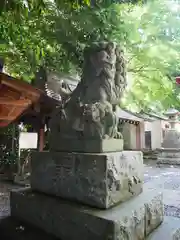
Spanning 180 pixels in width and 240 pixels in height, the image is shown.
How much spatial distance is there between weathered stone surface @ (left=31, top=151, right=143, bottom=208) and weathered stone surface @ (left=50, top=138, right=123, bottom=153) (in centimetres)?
11

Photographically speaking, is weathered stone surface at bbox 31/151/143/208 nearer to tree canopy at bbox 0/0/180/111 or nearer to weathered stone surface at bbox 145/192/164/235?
weathered stone surface at bbox 145/192/164/235

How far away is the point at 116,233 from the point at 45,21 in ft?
13.5

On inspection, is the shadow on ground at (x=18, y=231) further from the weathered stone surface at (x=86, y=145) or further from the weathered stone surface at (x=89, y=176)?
the weathered stone surface at (x=86, y=145)

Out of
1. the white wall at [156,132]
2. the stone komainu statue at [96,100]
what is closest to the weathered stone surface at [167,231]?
the stone komainu statue at [96,100]

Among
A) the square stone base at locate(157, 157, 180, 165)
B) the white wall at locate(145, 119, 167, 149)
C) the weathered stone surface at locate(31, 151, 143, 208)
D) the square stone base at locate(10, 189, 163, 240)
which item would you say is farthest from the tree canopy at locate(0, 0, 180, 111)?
the white wall at locate(145, 119, 167, 149)

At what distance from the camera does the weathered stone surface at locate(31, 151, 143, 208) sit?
1859 millimetres

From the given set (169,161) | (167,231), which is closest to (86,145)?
(167,231)

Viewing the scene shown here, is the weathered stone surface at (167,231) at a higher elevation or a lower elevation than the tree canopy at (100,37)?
lower

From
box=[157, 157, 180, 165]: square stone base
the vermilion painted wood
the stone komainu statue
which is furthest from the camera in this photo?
box=[157, 157, 180, 165]: square stone base

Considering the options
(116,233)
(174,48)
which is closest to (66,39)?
(174,48)

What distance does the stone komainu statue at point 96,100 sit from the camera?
2129 millimetres

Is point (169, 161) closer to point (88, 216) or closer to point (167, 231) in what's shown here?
point (167, 231)

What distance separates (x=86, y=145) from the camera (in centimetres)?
211

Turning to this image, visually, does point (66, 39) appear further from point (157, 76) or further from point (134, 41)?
point (157, 76)
